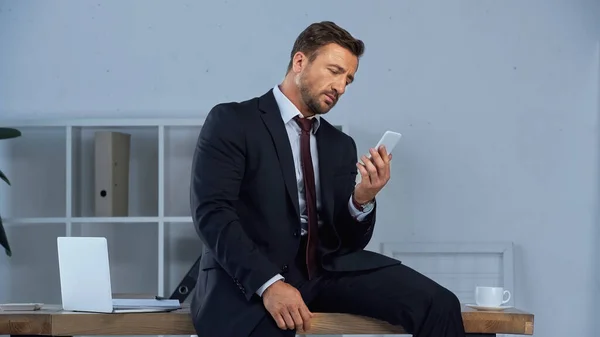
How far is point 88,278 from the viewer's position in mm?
2260

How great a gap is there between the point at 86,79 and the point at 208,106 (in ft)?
1.78

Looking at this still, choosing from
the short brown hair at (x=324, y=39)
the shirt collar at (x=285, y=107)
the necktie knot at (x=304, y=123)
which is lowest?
the necktie knot at (x=304, y=123)

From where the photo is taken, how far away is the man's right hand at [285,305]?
6.78ft

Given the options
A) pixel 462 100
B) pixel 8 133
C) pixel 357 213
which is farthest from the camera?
pixel 462 100

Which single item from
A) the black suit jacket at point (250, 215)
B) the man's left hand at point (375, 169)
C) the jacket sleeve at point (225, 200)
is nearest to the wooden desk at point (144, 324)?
the black suit jacket at point (250, 215)

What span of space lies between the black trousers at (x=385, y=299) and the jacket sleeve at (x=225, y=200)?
12 centimetres

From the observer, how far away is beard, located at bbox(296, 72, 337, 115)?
2314 mm

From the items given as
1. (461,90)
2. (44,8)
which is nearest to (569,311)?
(461,90)

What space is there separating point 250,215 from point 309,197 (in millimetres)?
163

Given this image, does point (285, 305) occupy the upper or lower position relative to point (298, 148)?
lower

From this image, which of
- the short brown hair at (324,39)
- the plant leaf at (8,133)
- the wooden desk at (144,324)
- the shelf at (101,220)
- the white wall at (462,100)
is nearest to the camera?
the wooden desk at (144,324)

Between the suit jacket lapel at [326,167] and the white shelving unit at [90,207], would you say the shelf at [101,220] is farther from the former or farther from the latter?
the suit jacket lapel at [326,167]

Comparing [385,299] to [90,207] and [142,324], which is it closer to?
[142,324]

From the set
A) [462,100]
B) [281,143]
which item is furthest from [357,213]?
[462,100]
